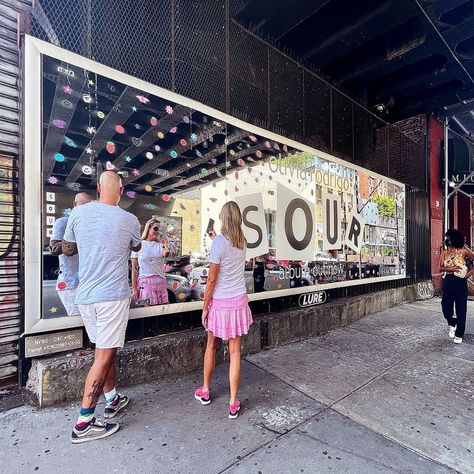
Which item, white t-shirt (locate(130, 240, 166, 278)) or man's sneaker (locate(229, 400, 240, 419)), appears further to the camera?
white t-shirt (locate(130, 240, 166, 278))

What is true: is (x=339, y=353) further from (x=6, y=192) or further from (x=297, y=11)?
(x=297, y=11)

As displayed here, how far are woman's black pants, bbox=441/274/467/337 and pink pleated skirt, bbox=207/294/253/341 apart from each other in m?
4.05

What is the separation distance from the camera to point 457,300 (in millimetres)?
4938

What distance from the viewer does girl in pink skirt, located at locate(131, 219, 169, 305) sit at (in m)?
3.35

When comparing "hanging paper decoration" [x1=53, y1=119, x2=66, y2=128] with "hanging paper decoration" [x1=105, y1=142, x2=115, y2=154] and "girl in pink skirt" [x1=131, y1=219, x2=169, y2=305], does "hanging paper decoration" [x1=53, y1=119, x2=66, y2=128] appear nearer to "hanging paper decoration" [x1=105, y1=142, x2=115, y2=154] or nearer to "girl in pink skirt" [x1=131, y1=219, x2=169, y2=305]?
"hanging paper decoration" [x1=105, y1=142, x2=115, y2=154]

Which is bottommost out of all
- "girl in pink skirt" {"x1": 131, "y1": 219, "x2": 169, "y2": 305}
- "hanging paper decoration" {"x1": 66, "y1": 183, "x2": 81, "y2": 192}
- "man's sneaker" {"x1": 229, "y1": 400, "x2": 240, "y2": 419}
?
"man's sneaker" {"x1": 229, "y1": 400, "x2": 240, "y2": 419}

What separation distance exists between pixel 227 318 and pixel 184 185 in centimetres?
184

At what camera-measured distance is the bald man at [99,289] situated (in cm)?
227

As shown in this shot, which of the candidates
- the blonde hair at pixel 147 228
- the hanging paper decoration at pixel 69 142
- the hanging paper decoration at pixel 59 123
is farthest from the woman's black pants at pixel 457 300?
the hanging paper decoration at pixel 59 123

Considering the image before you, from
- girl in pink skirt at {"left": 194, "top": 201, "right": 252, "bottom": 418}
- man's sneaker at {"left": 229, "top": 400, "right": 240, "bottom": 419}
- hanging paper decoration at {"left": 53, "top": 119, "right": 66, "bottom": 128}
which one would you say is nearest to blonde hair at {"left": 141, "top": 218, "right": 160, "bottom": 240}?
girl in pink skirt at {"left": 194, "top": 201, "right": 252, "bottom": 418}

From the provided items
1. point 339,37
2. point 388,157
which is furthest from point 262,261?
point 388,157

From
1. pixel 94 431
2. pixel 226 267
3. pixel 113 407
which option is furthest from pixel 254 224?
pixel 94 431

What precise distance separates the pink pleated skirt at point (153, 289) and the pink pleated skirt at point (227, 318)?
0.97 meters

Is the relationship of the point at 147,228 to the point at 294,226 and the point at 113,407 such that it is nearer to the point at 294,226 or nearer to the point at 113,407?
the point at 113,407
